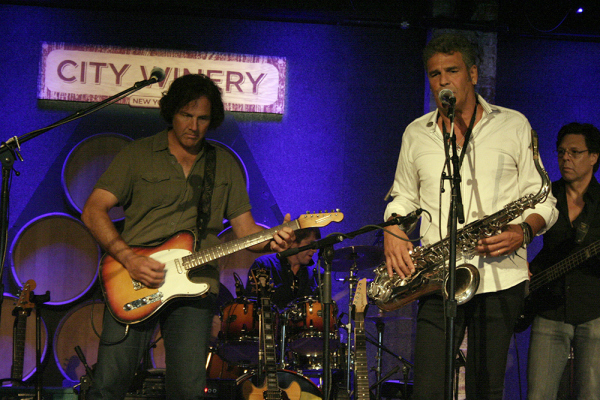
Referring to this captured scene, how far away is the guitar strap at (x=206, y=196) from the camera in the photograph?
12.4ft

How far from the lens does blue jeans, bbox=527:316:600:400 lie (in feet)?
12.9

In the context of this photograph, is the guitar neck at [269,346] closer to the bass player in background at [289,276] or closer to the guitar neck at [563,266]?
the bass player in background at [289,276]

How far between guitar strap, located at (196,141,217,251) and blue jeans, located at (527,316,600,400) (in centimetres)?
245

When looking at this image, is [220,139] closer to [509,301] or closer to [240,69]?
[240,69]

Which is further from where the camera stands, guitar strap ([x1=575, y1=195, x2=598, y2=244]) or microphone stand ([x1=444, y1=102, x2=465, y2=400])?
guitar strap ([x1=575, y1=195, x2=598, y2=244])

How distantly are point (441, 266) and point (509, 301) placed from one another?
1.45 ft

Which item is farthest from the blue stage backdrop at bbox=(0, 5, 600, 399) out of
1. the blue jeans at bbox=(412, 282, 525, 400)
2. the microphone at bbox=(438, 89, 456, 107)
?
the microphone at bbox=(438, 89, 456, 107)

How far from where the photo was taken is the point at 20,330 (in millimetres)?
5461

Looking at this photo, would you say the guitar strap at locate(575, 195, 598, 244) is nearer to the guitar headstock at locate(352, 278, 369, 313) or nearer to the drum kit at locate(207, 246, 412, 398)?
the guitar headstock at locate(352, 278, 369, 313)

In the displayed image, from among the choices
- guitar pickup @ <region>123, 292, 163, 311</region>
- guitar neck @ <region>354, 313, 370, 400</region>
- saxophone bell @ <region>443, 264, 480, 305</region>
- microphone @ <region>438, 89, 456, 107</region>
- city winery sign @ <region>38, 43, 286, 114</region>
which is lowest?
guitar neck @ <region>354, 313, 370, 400</region>

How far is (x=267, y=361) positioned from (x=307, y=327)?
2.86 ft

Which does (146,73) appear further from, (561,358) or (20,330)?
(561,358)

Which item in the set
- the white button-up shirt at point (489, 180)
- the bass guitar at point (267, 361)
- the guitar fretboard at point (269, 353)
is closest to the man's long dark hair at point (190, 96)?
the white button-up shirt at point (489, 180)

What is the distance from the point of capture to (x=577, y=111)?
23.8 ft
